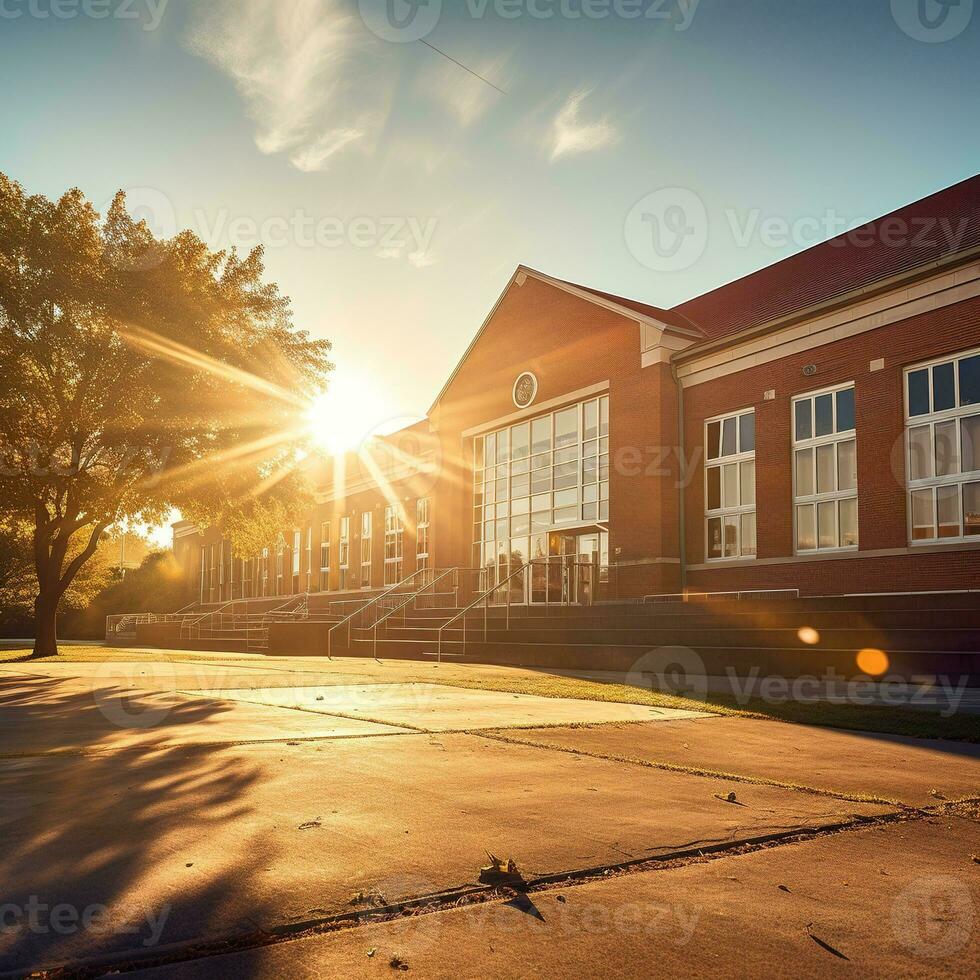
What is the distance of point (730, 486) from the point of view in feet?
77.7

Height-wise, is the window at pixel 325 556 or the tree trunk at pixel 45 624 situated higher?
the window at pixel 325 556

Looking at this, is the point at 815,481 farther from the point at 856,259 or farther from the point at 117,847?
the point at 117,847

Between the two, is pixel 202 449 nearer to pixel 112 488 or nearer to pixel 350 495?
pixel 112 488

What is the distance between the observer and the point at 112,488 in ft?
72.0

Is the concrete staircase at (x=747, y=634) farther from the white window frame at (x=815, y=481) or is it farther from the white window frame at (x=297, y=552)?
the white window frame at (x=297, y=552)

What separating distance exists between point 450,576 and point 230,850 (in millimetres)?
28866

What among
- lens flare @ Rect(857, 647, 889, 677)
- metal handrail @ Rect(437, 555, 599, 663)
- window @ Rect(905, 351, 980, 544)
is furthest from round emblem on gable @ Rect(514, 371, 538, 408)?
lens flare @ Rect(857, 647, 889, 677)

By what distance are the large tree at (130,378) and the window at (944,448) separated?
14940 mm

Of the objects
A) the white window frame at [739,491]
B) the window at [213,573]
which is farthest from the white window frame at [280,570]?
the white window frame at [739,491]

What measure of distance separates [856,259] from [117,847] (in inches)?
944

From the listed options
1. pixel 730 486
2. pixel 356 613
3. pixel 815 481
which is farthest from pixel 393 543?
pixel 815 481

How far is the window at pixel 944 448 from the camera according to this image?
1788 centimetres

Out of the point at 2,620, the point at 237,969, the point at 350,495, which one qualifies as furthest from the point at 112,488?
the point at 2,620

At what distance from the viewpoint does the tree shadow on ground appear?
8.39 feet
